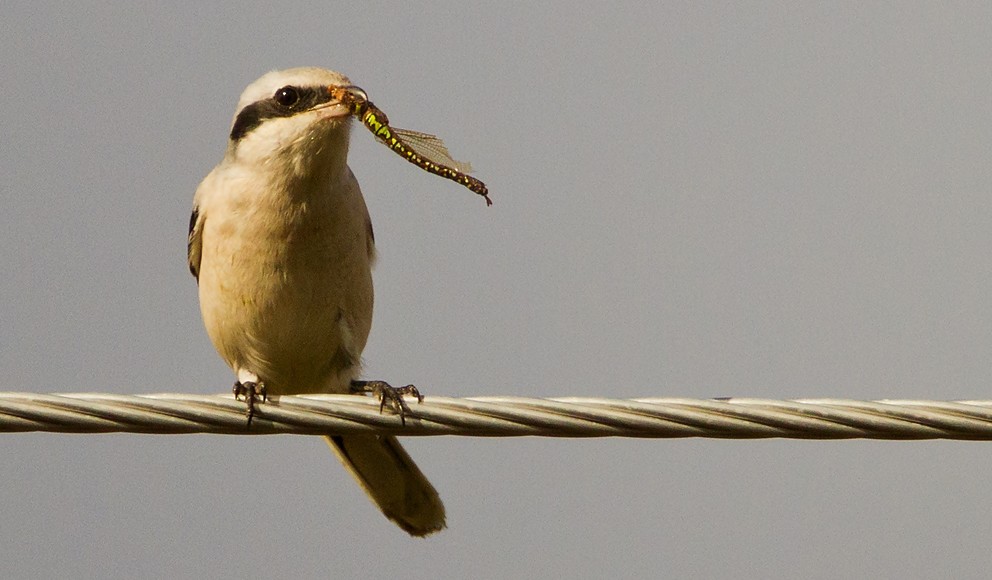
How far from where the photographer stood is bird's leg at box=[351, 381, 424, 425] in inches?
174

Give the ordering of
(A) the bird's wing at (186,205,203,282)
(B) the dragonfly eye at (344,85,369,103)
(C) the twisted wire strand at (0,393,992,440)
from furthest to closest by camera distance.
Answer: (A) the bird's wing at (186,205,203,282)
(B) the dragonfly eye at (344,85,369,103)
(C) the twisted wire strand at (0,393,992,440)

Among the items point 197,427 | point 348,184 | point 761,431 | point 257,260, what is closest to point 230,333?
point 257,260

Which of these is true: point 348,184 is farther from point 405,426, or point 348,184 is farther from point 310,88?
point 405,426

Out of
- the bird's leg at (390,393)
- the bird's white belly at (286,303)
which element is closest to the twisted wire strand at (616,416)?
the bird's leg at (390,393)

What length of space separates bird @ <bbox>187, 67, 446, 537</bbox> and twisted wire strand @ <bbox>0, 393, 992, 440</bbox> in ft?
7.26

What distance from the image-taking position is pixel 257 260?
21.8 ft

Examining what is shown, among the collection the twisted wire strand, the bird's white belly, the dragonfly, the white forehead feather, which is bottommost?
the twisted wire strand

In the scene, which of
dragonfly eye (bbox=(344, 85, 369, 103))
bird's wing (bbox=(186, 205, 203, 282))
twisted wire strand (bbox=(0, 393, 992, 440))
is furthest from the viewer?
bird's wing (bbox=(186, 205, 203, 282))

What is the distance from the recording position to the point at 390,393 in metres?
5.41

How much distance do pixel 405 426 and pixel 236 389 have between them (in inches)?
89.9

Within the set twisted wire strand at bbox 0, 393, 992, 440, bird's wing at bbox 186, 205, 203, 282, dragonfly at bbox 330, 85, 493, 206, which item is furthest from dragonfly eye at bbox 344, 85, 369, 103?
twisted wire strand at bbox 0, 393, 992, 440

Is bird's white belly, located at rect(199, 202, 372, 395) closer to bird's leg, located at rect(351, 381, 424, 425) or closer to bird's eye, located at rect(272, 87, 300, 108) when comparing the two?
bird's leg, located at rect(351, 381, 424, 425)

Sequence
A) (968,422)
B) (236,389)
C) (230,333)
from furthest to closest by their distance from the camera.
A: (230,333) < (236,389) < (968,422)

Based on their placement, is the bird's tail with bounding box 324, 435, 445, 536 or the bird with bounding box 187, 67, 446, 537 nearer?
the bird with bounding box 187, 67, 446, 537
